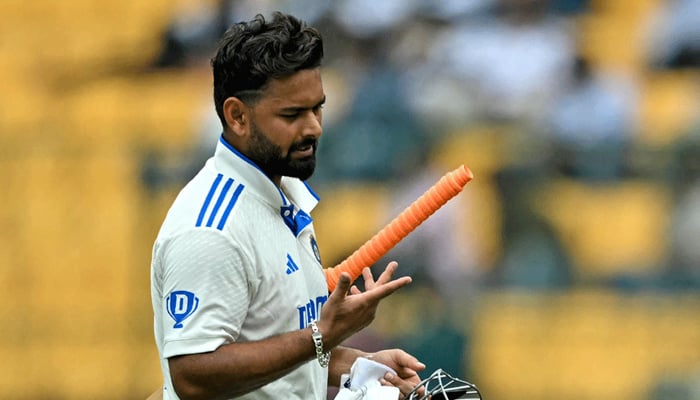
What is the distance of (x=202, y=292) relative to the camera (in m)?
2.31

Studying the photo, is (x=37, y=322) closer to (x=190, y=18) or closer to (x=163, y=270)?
(x=190, y=18)

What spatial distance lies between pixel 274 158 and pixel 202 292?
1.06 ft

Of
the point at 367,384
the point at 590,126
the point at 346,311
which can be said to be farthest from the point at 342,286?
the point at 590,126

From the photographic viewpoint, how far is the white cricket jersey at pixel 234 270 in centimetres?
231

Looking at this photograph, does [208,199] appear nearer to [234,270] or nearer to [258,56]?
[234,270]

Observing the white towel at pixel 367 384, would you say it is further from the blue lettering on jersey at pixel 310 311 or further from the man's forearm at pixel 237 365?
the man's forearm at pixel 237 365

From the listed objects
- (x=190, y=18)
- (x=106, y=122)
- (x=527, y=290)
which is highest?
(x=190, y=18)

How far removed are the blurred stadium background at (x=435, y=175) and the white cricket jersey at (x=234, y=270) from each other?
3337 millimetres

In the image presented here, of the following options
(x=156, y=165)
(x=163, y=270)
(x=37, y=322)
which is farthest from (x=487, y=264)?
(x=163, y=270)

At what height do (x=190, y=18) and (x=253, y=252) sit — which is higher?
(x=190, y=18)

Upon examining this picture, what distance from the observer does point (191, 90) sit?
→ 6.73m

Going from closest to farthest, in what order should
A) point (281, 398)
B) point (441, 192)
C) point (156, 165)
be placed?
point (281, 398)
point (441, 192)
point (156, 165)

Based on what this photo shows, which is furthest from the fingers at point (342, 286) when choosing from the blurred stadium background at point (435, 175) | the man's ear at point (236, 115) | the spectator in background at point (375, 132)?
the spectator in background at point (375, 132)

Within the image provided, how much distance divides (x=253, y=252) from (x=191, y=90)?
4450mm
